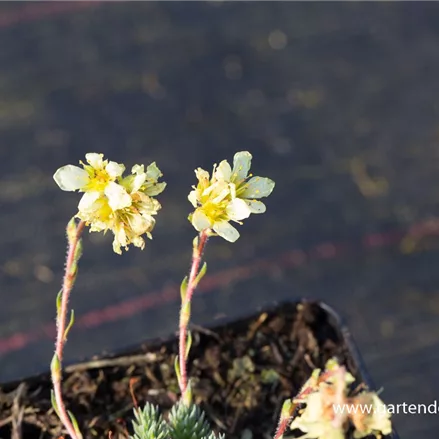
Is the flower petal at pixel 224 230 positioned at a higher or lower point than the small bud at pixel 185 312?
higher

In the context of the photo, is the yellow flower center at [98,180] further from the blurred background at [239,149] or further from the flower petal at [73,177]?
the blurred background at [239,149]

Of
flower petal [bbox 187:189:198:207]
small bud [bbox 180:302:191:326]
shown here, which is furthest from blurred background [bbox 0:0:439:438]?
flower petal [bbox 187:189:198:207]

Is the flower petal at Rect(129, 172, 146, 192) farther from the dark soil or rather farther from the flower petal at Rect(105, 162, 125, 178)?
the dark soil

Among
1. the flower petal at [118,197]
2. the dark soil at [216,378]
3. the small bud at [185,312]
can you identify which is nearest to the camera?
the flower petal at [118,197]

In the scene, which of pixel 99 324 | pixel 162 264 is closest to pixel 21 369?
pixel 99 324

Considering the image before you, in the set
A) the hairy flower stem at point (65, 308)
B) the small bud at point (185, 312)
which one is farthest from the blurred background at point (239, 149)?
the small bud at point (185, 312)

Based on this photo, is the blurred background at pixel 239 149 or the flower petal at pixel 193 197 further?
the blurred background at pixel 239 149

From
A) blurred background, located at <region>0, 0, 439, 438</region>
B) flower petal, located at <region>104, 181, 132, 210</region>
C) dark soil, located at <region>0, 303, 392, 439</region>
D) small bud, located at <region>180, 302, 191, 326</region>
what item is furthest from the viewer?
blurred background, located at <region>0, 0, 439, 438</region>
